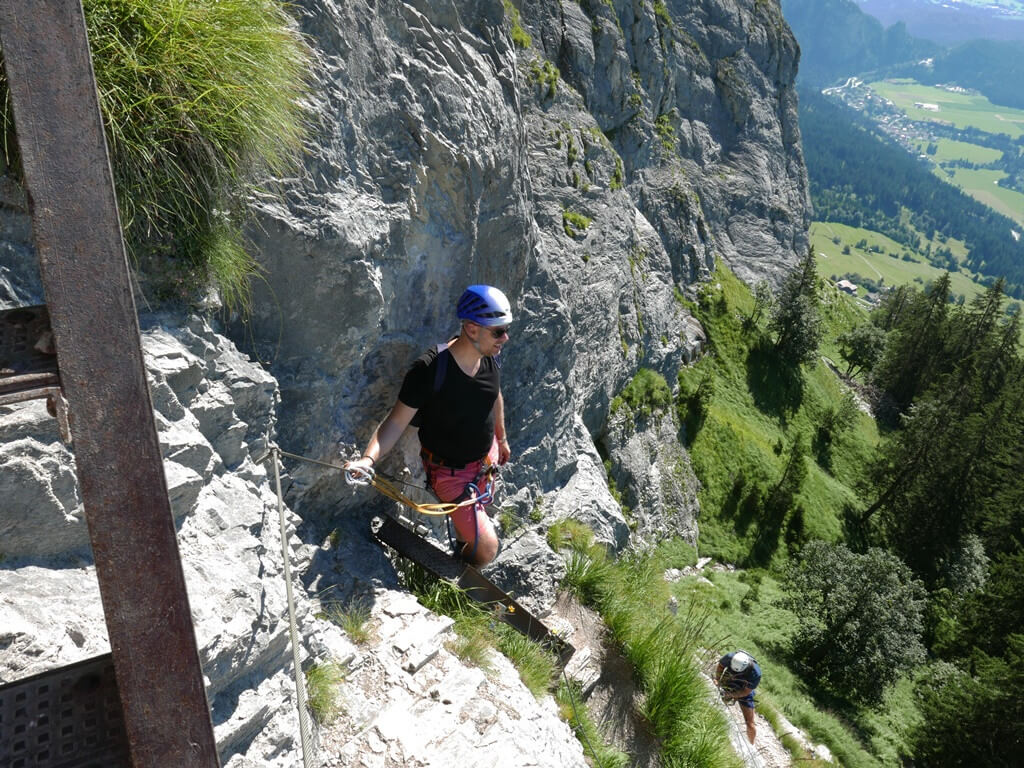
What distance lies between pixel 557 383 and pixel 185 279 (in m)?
7.33

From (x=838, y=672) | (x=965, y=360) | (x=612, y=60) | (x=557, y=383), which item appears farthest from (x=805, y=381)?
(x=557, y=383)

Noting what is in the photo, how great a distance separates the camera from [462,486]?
272 inches

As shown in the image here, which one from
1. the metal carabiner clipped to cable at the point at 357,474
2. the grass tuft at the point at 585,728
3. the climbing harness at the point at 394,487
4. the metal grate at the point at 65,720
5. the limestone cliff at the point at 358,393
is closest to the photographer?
the metal grate at the point at 65,720

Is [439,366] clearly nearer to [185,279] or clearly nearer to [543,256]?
[185,279]

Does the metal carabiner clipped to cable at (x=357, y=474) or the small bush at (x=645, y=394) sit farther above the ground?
the metal carabiner clipped to cable at (x=357, y=474)

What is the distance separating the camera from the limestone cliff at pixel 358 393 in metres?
3.62

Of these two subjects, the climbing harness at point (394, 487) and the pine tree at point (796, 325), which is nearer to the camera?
the climbing harness at point (394, 487)

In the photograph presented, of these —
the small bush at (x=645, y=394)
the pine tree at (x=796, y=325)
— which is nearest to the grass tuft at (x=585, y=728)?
the small bush at (x=645, y=394)

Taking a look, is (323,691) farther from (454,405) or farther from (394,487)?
(454,405)

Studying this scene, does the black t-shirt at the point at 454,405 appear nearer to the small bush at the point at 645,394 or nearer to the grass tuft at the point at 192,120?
the grass tuft at the point at 192,120

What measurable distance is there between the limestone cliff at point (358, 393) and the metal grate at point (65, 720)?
1.29 metres

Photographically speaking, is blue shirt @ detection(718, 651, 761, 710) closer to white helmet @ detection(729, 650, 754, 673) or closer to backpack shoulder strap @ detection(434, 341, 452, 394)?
white helmet @ detection(729, 650, 754, 673)

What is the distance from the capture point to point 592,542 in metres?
10.8

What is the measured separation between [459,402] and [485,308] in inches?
41.0
